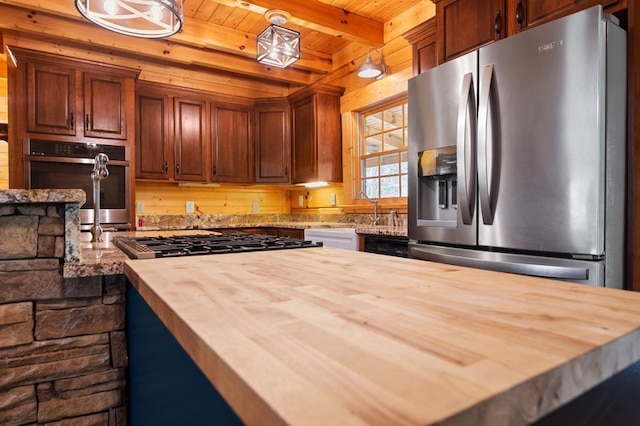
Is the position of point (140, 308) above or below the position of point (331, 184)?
below

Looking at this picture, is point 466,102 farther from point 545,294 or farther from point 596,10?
point 545,294

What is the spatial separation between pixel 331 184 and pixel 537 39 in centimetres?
287

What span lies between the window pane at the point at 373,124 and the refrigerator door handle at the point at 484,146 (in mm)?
2077

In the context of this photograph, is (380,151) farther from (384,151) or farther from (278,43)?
(278,43)

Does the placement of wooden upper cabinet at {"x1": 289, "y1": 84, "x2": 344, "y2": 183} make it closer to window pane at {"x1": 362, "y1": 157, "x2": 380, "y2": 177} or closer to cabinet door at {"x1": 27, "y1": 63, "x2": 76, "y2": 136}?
window pane at {"x1": 362, "y1": 157, "x2": 380, "y2": 177}

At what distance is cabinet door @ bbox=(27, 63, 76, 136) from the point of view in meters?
3.27

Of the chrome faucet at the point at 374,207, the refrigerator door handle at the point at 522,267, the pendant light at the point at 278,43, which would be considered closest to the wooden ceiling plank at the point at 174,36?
the pendant light at the point at 278,43

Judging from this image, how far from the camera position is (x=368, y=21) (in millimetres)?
3684

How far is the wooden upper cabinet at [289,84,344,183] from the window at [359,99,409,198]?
30cm

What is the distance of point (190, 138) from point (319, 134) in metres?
1.40

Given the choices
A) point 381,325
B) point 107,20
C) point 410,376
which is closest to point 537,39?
point 381,325

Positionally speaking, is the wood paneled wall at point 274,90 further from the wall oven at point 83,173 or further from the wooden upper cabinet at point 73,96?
the wall oven at point 83,173

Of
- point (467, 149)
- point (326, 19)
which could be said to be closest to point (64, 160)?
point (326, 19)

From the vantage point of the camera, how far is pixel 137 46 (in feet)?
12.9
